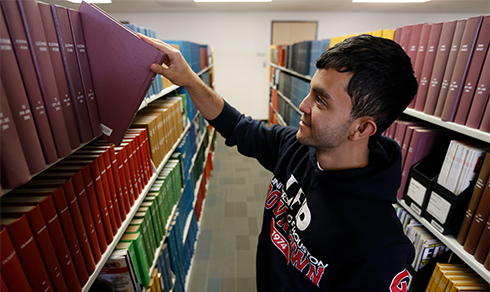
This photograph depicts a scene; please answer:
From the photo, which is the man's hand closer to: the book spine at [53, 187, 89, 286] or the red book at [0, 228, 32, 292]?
the book spine at [53, 187, 89, 286]

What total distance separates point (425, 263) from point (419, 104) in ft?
2.53

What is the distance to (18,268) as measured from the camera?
503 millimetres

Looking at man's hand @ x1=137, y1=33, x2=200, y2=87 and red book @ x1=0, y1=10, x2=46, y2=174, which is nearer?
red book @ x1=0, y1=10, x2=46, y2=174

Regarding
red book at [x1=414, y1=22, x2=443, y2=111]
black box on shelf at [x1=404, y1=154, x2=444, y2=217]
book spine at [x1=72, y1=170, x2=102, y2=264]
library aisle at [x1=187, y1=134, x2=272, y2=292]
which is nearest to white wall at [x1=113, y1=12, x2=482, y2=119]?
library aisle at [x1=187, y1=134, x2=272, y2=292]

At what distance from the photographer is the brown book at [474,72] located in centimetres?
90

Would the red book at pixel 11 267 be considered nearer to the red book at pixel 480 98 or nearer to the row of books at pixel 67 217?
the row of books at pixel 67 217

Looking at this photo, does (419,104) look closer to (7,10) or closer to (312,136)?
(312,136)

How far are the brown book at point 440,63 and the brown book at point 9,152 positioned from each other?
1458mm

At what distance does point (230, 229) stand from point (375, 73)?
232 centimetres

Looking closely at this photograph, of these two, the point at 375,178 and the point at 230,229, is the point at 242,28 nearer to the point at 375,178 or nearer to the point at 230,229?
the point at 230,229

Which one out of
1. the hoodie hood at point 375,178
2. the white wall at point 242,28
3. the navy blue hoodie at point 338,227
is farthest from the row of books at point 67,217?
the white wall at point 242,28

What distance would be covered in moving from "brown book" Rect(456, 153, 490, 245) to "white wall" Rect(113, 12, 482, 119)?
20.1 feet

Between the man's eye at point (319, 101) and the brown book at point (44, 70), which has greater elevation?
the brown book at point (44, 70)

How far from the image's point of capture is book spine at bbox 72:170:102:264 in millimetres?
699
